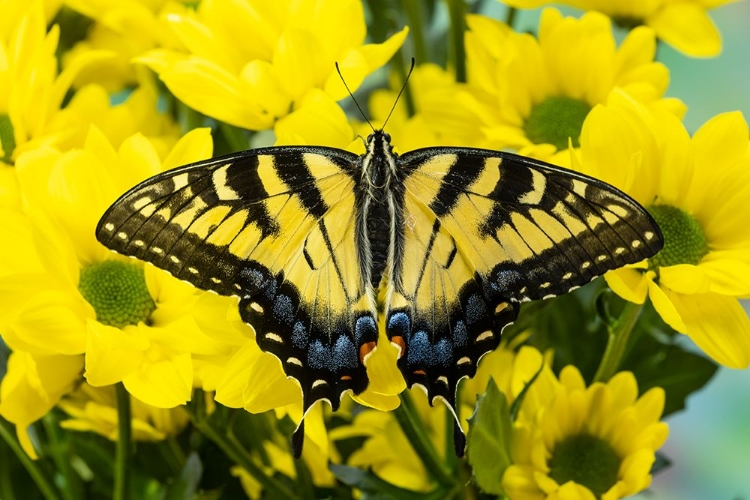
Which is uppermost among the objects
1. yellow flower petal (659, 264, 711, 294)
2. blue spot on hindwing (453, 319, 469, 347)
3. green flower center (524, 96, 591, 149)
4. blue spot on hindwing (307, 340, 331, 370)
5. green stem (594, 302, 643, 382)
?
green flower center (524, 96, 591, 149)

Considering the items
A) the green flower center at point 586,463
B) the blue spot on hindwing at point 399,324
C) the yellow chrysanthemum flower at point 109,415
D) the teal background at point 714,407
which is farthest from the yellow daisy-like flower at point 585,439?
the teal background at point 714,407

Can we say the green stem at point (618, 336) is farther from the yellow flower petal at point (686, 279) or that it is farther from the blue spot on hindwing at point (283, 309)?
the blue spot on hindwing at point (283, 309)

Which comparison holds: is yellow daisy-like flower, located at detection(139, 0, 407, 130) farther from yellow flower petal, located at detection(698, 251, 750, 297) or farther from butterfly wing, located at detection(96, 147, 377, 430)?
yellow flower petal, located at detection(698, 251, 750, 297)

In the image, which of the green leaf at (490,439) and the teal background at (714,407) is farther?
the teal background at (714,407)

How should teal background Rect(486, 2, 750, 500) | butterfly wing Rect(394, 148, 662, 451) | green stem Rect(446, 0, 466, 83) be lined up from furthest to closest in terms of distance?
teal background Rect(486, 2, 750, 500)
green stem Rect(446, 0, 466, 83)
butterfly wing Rect(394, 148, 662, 451)

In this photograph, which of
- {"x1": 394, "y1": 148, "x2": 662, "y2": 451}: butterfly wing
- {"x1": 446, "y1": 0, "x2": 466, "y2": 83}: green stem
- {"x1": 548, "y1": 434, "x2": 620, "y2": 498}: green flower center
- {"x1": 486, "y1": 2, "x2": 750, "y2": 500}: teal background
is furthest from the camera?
{"x1": 486, "y1": 2, "x2": 750, "y2": 500}: teal background

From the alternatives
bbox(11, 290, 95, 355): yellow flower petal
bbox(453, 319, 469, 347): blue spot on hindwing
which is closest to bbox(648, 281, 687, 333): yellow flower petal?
bbox(453, 319, 469, 347): blue spot on hindwing

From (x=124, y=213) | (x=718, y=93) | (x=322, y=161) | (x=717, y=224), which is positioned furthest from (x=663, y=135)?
(x=718, y=93)
